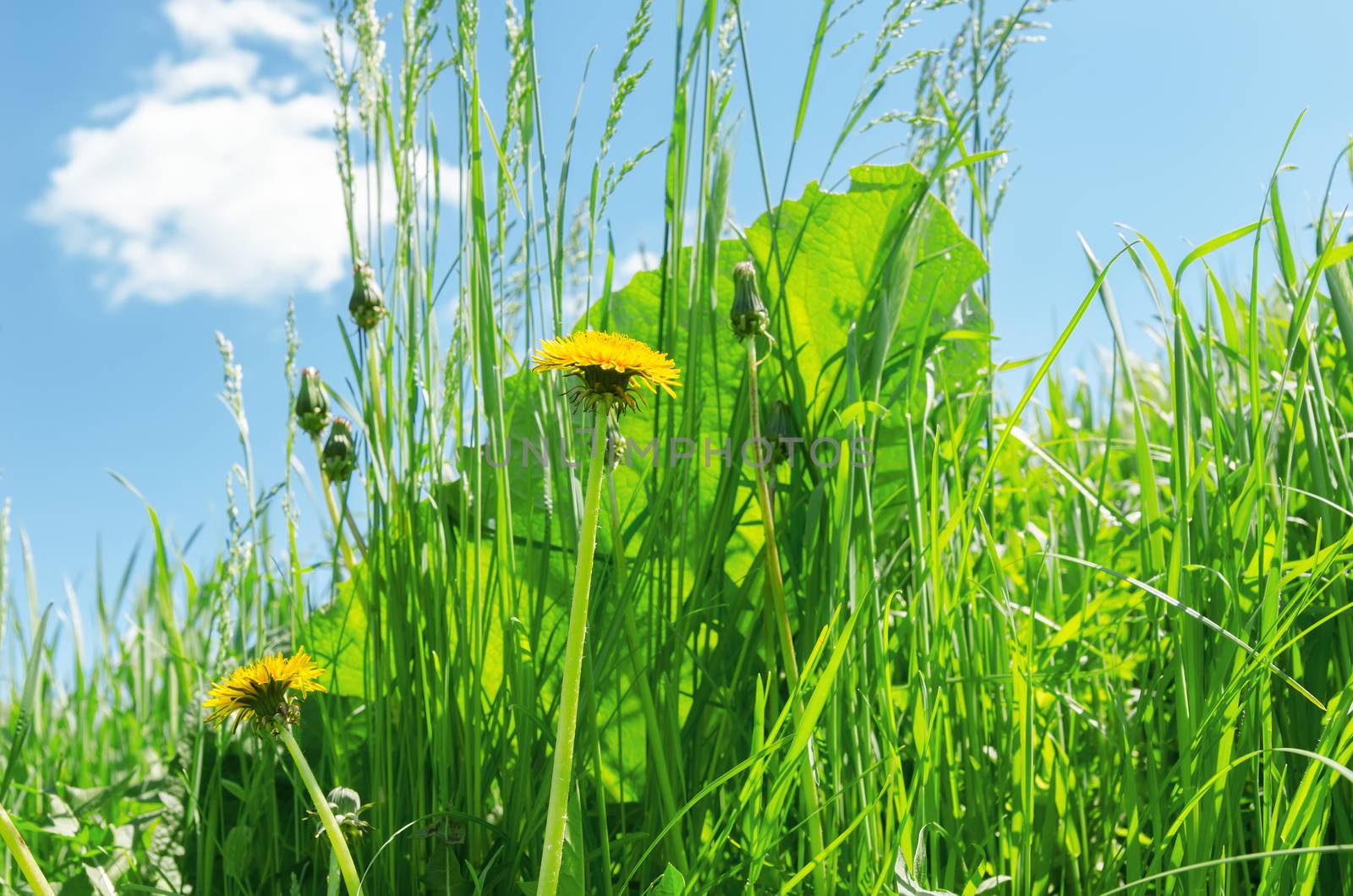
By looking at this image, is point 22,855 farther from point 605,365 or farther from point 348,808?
point 605,365

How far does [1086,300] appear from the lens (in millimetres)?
924

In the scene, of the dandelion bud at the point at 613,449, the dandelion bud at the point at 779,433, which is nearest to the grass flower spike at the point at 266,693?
the dandelion bud at the point at 613,449

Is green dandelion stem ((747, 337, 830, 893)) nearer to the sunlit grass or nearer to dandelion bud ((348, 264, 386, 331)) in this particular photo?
the sunlit grass

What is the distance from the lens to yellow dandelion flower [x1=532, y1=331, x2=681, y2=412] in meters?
0.76

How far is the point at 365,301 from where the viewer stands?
4.30ft

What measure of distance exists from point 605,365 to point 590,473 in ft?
0.26

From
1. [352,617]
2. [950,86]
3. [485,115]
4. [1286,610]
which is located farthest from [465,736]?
[950,86]

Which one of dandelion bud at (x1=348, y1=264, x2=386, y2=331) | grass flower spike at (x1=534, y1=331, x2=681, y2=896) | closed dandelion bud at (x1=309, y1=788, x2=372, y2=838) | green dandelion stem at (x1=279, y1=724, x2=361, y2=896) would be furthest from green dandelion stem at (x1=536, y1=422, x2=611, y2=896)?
dandelion bud at (x1=348, y1=264, x2=386, y2=331)

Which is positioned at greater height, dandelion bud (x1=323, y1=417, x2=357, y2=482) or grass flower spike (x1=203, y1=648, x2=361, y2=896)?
dandelion bud (x1=323, y1=417, x2=357, y2=482)

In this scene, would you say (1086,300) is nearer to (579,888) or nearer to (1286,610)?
(1286,610)

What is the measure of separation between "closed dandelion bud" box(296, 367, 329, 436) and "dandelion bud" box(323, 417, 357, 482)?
0.04m

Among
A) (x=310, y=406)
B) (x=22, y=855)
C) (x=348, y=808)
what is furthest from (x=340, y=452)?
(x=22, y=855)

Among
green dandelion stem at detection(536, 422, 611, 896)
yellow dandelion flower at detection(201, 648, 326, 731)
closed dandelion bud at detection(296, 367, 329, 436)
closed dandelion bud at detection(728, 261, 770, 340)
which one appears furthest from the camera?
closed dandelion bud at detection(296, 367, 329, 436)

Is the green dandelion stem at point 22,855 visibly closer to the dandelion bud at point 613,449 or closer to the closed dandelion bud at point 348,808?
the closed dandelion bud at point 348,808
